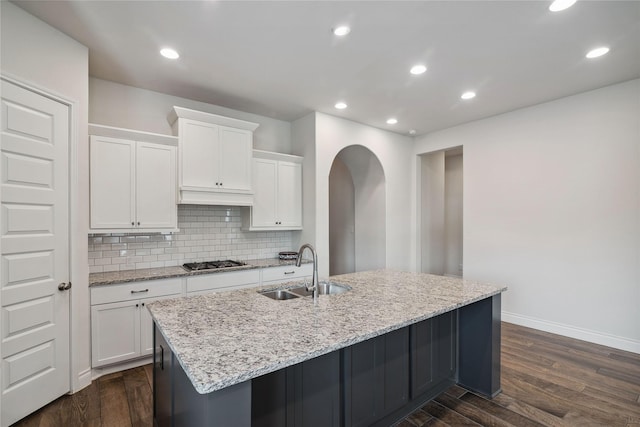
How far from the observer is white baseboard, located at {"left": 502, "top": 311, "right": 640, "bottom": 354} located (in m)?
3.25

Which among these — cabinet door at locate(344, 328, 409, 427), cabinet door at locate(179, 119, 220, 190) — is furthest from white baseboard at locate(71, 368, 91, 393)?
cabinet door at locate(344, 328, 409, 427)

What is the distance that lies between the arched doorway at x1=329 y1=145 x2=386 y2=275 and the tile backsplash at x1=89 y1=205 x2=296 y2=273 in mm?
1451

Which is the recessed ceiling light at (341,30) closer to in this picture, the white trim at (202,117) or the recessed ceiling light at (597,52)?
the white trim at (202,117)

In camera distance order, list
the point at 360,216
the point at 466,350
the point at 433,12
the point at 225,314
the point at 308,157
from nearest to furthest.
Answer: the point at 225,314, the point at 433,12, the point at 466,350, the point at 308,157, the point at 360,216

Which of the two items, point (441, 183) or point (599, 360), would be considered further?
point (441, 183)

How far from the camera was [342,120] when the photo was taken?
14.4 feet

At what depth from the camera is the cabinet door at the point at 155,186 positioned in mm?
3055

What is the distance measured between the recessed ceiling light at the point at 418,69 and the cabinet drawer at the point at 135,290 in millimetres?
3044

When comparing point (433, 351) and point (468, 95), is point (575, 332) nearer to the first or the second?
point (433, 351)

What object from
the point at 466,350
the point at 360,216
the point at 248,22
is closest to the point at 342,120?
the point at 360,216

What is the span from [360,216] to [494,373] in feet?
10.8

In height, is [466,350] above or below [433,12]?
below

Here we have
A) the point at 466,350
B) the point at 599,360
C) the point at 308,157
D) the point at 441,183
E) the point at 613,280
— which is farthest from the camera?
the point at 441,183

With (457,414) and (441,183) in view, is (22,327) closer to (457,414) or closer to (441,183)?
(457,414)
